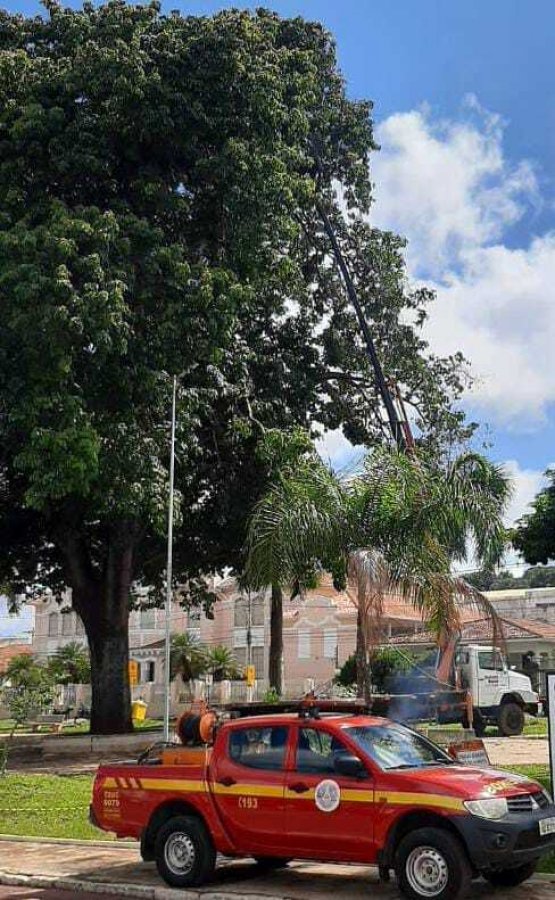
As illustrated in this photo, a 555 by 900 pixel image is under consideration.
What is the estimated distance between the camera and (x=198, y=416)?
26359mm

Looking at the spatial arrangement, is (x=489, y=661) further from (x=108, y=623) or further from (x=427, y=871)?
(x=427, y=871)

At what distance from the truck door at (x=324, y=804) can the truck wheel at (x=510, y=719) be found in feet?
67.3

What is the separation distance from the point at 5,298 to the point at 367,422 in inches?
517

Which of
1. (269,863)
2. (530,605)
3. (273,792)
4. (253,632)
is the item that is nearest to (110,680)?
(269,863)

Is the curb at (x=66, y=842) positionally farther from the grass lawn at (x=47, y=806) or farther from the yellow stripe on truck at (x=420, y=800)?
the yellow stripe on truck at (x=420, y=800)

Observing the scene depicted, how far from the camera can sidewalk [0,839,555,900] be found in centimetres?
979

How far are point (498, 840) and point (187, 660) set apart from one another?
4421 centimetres

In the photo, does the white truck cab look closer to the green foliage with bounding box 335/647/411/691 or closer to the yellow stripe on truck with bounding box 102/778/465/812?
the green foliage with bounding box 335/647/411/691

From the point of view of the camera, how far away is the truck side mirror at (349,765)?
31.5ft

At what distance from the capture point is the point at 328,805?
9.63 meters

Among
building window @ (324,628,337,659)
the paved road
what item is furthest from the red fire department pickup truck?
building window @ (324,628,337,659)

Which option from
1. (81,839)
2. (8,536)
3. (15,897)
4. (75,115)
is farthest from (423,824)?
(8,536)

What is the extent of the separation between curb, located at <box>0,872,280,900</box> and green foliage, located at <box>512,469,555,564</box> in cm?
801

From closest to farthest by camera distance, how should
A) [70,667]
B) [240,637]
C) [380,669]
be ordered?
[380,669]
[70,667]
[240,637]
